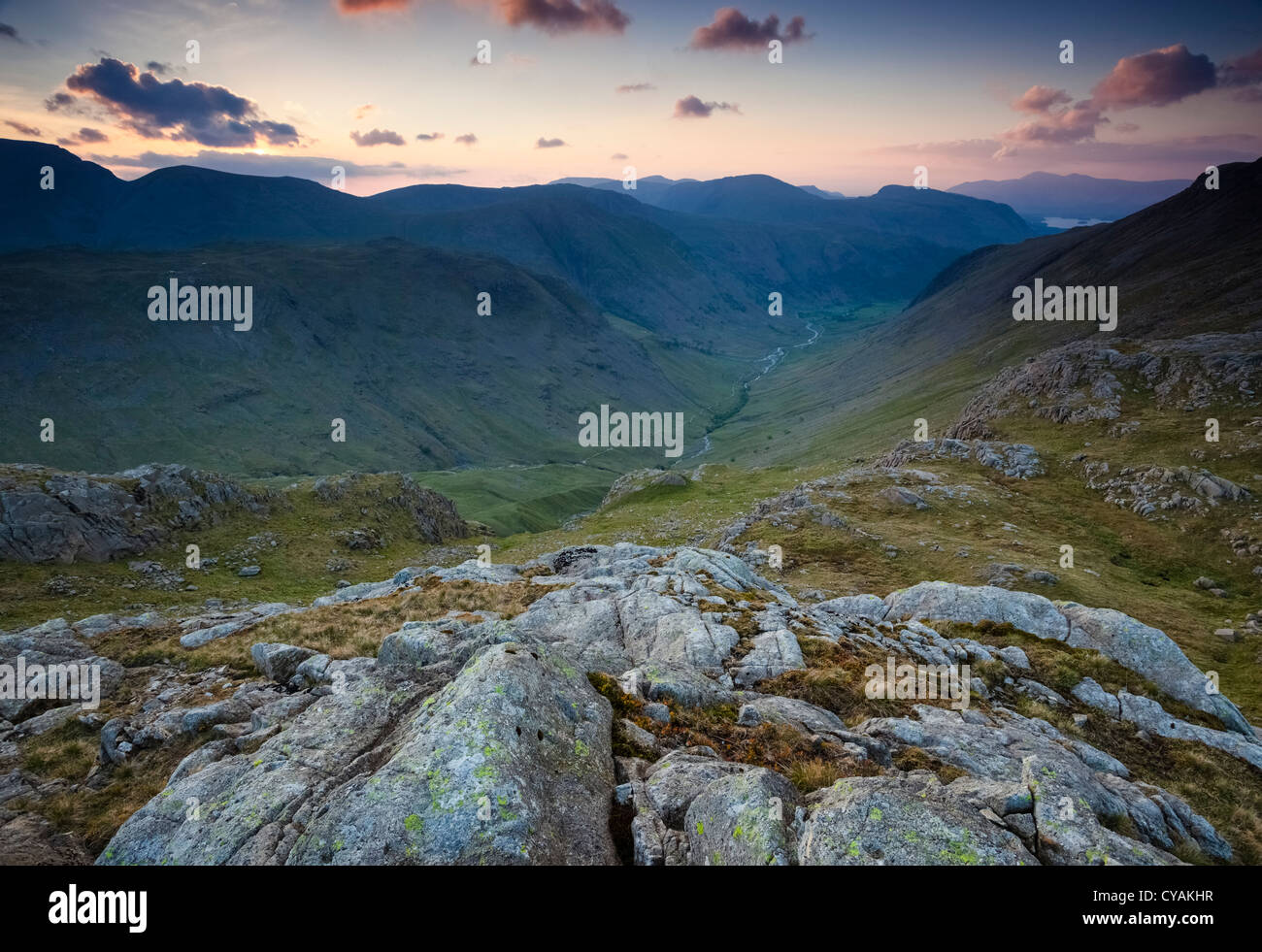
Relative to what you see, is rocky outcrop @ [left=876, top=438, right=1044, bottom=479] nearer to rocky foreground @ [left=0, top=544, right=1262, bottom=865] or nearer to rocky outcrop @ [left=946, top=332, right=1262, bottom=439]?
rocky outcrop @ [left=946, top=332, right=1262, bottom=439]

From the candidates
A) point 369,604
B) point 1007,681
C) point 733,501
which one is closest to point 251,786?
point 369,604

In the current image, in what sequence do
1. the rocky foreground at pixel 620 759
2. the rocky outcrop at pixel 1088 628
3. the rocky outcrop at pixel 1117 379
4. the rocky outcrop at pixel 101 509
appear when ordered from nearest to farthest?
the rocky foreground at pixel 620 759 → the rocky outcrop at pixel 1088 628 → the rocky outcrop at pixel 101 509 → the rocky outcrop at pixel 1117 379

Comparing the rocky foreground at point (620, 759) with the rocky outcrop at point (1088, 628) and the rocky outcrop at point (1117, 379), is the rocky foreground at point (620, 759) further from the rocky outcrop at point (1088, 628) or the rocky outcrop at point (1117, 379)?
the rocky outcrop at point (1117, 379)

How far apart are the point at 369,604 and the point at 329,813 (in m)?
22.5

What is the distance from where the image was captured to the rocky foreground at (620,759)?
422 inches

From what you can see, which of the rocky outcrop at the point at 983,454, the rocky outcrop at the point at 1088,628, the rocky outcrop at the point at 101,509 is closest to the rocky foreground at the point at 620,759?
the rocky outcrop at the point at 1088,628

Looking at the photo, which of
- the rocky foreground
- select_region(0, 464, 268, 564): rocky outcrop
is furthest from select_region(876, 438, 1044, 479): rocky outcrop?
select_region(0, 464, 268, 564): rocky outcrop

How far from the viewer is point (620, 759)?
48.0 ft

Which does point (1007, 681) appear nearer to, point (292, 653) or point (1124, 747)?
point (1124, 747)

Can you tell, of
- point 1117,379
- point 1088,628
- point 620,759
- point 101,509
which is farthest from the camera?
point 1117,379

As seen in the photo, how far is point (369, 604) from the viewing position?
1252 inches

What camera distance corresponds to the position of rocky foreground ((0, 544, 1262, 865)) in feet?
35.1

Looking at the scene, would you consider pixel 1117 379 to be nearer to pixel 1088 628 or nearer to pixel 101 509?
pixel 1088 628

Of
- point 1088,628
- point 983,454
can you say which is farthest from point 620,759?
point 983,454
